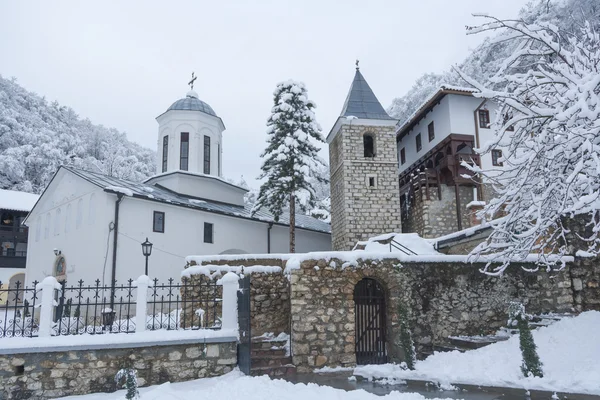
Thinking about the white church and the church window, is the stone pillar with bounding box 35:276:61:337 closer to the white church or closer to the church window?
the white church

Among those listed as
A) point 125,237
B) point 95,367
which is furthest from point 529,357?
point 125,237

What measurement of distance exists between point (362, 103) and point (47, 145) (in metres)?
34.3

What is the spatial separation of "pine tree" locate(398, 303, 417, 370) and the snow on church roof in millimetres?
12487

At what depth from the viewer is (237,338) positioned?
8.70m

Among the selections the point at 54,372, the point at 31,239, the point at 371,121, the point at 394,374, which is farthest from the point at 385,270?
the point at 31,239

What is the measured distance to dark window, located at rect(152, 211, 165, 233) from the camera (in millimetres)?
19152

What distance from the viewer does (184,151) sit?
24.6 metres

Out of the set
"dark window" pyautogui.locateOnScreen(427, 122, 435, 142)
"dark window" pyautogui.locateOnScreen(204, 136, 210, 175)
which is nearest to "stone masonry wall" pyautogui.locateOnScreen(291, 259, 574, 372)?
"dark window" pyautogui.locateOnScreen(427, 122, 435, 142)

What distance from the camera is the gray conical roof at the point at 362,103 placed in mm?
22641

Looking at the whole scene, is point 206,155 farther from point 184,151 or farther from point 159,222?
point 159,222

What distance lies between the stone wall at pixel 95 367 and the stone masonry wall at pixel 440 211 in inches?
608

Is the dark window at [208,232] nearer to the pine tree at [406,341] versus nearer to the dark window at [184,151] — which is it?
the dark window at [184,151]

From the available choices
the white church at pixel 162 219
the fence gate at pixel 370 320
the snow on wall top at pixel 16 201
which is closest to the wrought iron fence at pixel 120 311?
the white church at pixel 162 219

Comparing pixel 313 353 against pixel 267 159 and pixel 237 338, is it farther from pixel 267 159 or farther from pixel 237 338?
pixel 267 159
